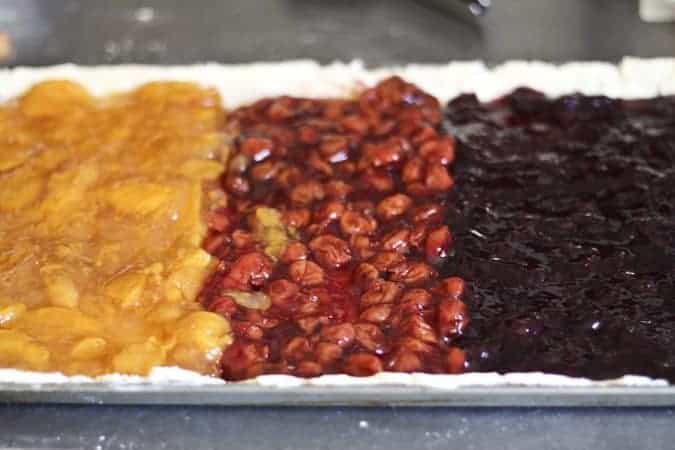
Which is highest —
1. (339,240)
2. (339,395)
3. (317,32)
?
(317,32)

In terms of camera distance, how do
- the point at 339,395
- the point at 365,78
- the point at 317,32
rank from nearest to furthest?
1. the point at 339,395
2. the point at 365,78
3. the point at 317,32

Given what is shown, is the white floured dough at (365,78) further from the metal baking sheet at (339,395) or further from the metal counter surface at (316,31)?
the metal baking sheet at (339,395)

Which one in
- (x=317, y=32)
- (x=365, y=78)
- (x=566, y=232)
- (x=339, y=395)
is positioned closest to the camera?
(x=339, y=395)

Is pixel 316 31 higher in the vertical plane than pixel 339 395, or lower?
higher

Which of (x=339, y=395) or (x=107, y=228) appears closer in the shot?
(x=339, y=395)

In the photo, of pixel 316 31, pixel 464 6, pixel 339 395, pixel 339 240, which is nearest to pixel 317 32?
pixel 316 31

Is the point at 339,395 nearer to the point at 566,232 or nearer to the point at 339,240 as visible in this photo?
the point at 339,240
